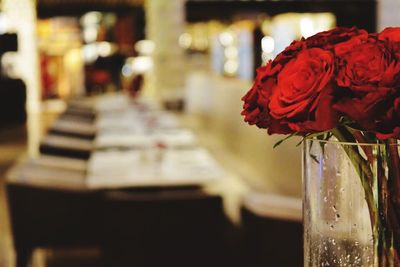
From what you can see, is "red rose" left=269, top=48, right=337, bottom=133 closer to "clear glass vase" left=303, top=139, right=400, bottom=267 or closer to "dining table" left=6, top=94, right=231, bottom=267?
"clear glass vase" left=303, top=139, right=400, bottom=267

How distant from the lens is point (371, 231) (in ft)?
3.50

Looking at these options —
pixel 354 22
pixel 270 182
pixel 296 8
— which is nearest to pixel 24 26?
pixel 296 8

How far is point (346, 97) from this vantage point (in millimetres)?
A: 982

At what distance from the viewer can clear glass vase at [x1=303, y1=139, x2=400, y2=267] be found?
1.03 m


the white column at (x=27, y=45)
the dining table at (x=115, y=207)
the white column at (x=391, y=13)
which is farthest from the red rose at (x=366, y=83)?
the white column at (x=27, y=45)

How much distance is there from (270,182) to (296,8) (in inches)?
427

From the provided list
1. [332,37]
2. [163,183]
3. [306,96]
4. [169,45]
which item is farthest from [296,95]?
[169,45]

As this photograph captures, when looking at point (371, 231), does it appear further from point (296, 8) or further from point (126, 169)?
point (296, 8)

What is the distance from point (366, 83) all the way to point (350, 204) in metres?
0.20

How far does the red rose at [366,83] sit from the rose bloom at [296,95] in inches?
0.7

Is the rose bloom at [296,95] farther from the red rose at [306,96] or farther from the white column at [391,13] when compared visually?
the white column at [391,13]

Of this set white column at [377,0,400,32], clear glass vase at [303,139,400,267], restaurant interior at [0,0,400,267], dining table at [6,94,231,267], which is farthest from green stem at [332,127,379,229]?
white column at [377,0,400,32]

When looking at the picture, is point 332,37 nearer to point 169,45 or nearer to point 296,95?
point 296,95

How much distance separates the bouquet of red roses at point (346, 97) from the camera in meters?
0.97
